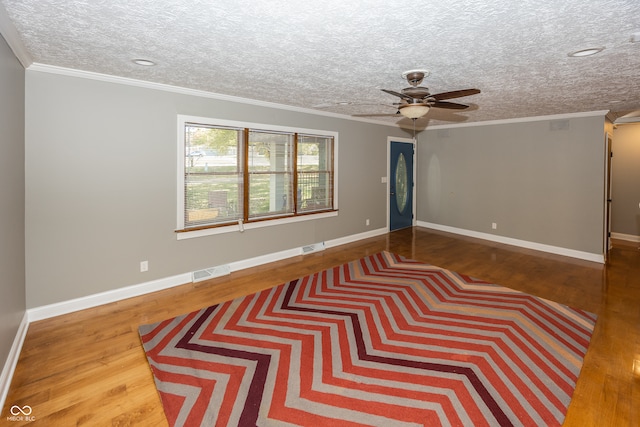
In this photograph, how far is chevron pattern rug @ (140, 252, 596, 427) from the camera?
1962mm

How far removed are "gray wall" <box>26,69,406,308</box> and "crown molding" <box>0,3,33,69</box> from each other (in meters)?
0.22

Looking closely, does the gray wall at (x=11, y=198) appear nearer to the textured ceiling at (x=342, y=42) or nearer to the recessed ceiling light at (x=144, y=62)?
the textured ceiling at (x=342, y=42)

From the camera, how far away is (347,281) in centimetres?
415

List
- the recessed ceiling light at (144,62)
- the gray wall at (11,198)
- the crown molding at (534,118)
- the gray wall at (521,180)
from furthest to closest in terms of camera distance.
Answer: the gray wall at (521,180), the crown molding at (534,118), the recessed ceiling light at (144,62), the gray wall at (11,198)

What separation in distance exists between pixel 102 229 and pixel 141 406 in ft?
6.86

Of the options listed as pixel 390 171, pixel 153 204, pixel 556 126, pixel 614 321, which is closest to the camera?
pixel 614 321

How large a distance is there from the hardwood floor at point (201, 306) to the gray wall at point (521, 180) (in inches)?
27.1

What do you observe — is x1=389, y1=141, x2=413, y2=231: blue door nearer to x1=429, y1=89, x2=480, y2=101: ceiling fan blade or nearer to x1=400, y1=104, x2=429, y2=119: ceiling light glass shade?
x1=400, y1=104, x2=429, y2=119: ceiling light glass shade

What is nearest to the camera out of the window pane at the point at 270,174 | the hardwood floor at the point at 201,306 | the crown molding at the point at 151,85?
the hardwood floor at the point at 201,306

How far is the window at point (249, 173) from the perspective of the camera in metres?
3.97

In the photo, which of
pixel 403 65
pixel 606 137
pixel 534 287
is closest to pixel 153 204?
pixel 403 65

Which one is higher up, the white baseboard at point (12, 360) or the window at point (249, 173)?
the window at point (249, 173)

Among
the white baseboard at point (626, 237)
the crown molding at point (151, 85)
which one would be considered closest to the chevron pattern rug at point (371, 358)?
the crown molding at point (151, 85)

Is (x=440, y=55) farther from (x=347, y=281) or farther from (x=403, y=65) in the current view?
(x=347, y=281)
